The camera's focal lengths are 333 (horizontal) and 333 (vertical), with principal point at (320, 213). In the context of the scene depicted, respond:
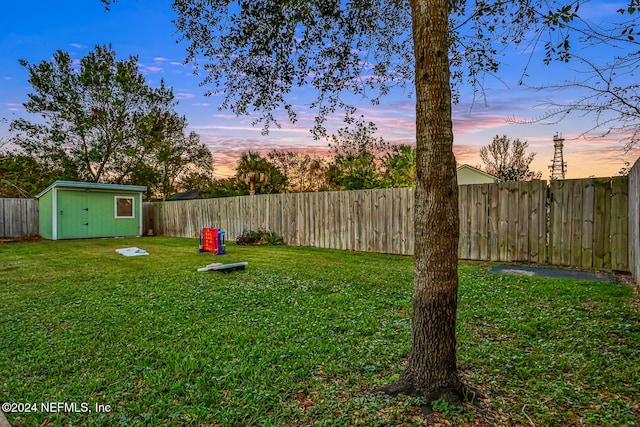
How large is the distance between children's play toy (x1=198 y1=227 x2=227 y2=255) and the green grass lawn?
3.39 metres

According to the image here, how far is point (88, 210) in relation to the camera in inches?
546

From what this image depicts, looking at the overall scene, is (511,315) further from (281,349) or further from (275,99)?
(275,99)

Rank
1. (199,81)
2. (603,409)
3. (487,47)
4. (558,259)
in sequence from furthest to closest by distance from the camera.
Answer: (558,259), (199,81), (487,47), (603,409)

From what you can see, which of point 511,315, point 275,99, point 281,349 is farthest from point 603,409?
point 275,99

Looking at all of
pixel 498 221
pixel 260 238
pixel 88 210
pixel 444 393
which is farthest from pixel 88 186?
pixel 444 393

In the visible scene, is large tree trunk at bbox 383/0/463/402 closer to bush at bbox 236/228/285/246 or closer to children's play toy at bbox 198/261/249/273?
children's play toy at bbox 198/261/249/273

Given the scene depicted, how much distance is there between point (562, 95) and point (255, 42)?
3629 millimetres

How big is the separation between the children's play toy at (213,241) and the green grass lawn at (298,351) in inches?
134

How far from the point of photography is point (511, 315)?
3381 mm

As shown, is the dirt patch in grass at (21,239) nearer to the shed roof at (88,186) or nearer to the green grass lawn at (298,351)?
the shed roof at (88,186)

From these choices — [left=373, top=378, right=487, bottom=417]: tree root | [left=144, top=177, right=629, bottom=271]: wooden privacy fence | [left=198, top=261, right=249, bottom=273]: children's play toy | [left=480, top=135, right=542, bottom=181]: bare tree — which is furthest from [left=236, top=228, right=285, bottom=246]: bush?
[left=480, top=135, right=542, bottom=181]: bare tree

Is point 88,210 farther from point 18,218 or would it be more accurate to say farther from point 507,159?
point 507,159

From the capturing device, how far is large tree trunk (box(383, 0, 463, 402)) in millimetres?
1847

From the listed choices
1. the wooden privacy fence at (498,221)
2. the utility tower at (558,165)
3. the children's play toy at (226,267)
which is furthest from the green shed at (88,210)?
the utility tower at (558,165)
